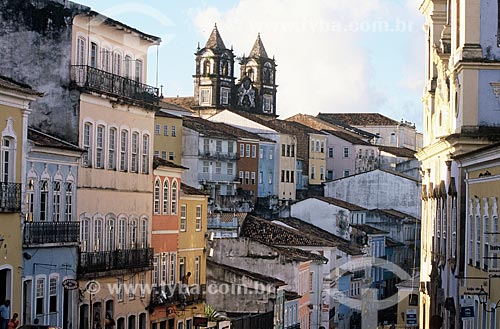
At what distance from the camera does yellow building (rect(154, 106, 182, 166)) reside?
111125mm

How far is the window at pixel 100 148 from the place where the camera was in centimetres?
5088

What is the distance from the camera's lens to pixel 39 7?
48.2m

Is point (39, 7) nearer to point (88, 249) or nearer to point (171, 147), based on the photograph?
point (88, 249)

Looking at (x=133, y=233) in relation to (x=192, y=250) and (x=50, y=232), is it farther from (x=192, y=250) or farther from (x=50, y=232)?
(x=50, y=232)

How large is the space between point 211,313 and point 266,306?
22.1 feet

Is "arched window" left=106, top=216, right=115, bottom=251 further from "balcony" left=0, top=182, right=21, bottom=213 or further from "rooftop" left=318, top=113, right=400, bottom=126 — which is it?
"rooftop" left=318, top=113, right=400, bottom=126

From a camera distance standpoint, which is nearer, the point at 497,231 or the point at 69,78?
the point at 497,231

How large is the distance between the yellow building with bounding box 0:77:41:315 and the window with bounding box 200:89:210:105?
141421 mm

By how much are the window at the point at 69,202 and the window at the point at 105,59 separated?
20.0ft

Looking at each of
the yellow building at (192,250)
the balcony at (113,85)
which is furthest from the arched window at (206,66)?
the balcony at (113,85)

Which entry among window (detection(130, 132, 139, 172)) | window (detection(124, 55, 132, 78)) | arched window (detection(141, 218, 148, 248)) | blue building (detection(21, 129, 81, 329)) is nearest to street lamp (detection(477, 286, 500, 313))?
blue building (detection(21, 129, 81, 329))

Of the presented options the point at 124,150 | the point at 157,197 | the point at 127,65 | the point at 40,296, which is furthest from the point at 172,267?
the point at 40,296

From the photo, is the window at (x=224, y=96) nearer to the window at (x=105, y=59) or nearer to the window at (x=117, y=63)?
the window at (x=117, y=63)

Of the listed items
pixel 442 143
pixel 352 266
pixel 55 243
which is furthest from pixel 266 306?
pixel 352 266
